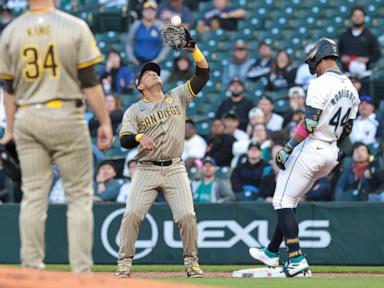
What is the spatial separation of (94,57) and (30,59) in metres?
0.44

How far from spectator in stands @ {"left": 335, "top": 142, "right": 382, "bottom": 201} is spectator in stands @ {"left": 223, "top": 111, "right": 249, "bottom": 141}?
80.0 inches

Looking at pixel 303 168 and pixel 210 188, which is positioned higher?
pixel 303 168

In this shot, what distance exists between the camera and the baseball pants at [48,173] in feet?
23.7

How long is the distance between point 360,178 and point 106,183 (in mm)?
3420

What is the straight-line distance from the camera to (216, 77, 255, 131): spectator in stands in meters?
16.2

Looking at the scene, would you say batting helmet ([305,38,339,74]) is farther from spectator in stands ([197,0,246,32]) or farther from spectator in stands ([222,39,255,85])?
spectator in stands ([197,0,246,32])

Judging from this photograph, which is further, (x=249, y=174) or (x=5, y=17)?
(x=5, y=17)

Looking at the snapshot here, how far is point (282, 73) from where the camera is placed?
55.2 feet

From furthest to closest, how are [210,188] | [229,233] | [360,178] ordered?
[210,188] < [360,178] < [229,233]

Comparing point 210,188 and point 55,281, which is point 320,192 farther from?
point 55,281

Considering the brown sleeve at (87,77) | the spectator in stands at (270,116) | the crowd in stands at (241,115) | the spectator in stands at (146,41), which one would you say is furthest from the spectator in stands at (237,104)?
the brown sleeve at (87,77)

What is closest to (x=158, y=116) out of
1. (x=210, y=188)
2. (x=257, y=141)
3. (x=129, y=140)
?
(x=129, y=140)

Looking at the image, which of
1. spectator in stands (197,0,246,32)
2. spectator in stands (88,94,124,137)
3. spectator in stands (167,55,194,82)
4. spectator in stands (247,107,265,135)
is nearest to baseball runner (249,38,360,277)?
spectator in stands (247,107,265,135)

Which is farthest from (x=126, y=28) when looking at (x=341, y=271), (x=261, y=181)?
(x=341, y=271)
